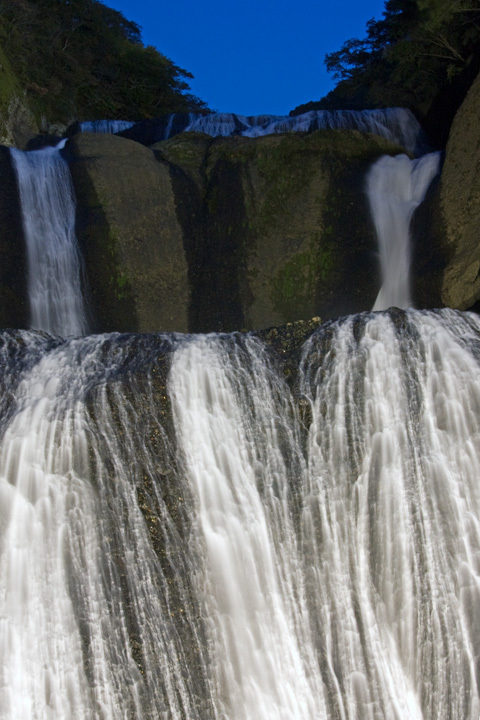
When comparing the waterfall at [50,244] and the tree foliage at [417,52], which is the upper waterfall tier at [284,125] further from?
the waterfall at [50,244]

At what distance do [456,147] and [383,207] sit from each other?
5.14ft

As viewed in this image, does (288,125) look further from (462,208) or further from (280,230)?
(462,208)

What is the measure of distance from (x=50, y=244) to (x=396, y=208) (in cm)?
614

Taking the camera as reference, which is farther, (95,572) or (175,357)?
(175,357)

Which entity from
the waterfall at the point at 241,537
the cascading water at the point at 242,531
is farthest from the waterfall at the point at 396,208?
the waterfall at the point at 241,537

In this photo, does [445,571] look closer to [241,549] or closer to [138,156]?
[241,549]

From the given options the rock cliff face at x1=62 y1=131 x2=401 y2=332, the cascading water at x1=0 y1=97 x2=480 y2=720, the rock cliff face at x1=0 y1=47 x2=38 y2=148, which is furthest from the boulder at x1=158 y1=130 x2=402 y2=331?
the cascading water at x1=0 y1=97 x2=480 y2=720

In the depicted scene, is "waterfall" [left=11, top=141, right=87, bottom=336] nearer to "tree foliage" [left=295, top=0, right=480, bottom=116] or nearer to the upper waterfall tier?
the upper waterfall tier

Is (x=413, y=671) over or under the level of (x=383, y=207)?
under

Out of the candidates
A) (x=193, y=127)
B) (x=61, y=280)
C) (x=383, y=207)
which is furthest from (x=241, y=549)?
(x=193, y=127)

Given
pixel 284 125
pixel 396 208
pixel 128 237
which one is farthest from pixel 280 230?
pixel 284 125

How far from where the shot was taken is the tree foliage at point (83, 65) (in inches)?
605

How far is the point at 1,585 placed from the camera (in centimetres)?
526

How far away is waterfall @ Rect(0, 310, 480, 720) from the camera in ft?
17.1
